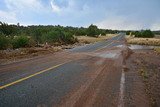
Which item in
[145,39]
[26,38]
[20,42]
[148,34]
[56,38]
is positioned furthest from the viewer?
[148,34]

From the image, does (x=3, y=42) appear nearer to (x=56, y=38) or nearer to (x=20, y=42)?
(x=20, y=42)

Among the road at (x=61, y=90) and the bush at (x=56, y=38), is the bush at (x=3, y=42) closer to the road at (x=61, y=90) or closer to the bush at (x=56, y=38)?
the bush at (x=56, y=38)

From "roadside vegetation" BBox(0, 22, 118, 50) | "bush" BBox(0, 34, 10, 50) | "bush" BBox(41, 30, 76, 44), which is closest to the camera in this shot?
"bush" BBox(0, 34, 10, 50)

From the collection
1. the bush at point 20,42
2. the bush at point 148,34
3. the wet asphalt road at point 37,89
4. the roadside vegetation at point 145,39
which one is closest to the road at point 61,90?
the wet asphalt road at point 37,89

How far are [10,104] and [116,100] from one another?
296 cm

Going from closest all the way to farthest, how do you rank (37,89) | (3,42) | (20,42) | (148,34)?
(37,89)
(3,42)
(20,42)
(148,34)

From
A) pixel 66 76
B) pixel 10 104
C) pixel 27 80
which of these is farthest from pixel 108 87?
pixel 10 104

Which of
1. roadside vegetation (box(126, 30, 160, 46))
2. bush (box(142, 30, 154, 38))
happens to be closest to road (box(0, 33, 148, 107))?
roadside vegetation (box(126, 30, 160, 46))

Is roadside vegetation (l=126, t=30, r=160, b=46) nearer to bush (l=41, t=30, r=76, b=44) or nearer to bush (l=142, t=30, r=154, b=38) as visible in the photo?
bush (l=142, t=30, r=154, b=38)

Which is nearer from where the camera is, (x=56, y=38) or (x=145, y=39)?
(x=56, y=38)

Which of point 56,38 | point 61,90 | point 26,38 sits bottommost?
point 56,38

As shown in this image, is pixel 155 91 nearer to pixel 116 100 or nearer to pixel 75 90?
pixel 116 100

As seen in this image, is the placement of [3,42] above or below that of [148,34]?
above

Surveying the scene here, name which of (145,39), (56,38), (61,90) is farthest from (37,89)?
(145,39)
